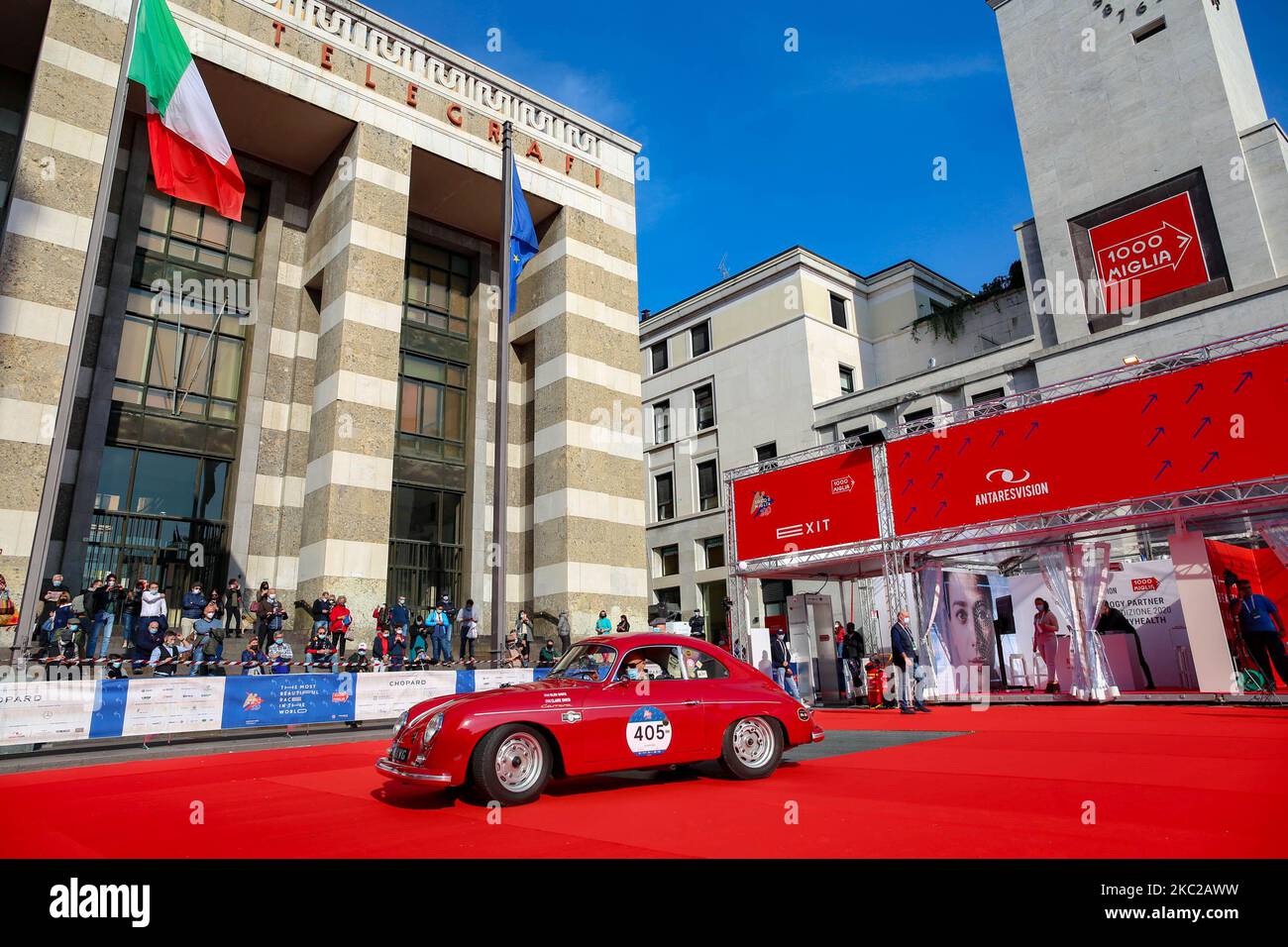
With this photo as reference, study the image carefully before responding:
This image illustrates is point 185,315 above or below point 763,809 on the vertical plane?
above

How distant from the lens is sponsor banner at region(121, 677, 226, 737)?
41.4 feet

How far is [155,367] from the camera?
69.2 feet

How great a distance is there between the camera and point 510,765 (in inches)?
271

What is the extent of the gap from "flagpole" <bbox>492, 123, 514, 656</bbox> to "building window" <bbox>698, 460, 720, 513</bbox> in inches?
985

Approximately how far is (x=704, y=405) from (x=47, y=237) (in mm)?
31324

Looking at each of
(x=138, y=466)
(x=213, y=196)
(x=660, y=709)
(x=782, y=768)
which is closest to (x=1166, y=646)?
(x=782, y=768)

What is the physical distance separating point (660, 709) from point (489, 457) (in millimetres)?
19947

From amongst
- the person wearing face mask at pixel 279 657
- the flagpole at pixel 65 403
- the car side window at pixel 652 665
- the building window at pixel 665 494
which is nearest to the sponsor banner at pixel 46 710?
the flagpole at pixel 65 403

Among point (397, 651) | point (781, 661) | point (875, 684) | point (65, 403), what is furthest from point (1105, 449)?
point (65, 403)

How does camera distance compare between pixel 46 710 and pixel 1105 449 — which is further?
pixel 1105 449

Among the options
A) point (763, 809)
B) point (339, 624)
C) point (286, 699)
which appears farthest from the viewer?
point (339, 624)

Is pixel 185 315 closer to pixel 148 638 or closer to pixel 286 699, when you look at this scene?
pixel 148 638

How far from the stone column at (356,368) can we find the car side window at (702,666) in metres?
14.1
